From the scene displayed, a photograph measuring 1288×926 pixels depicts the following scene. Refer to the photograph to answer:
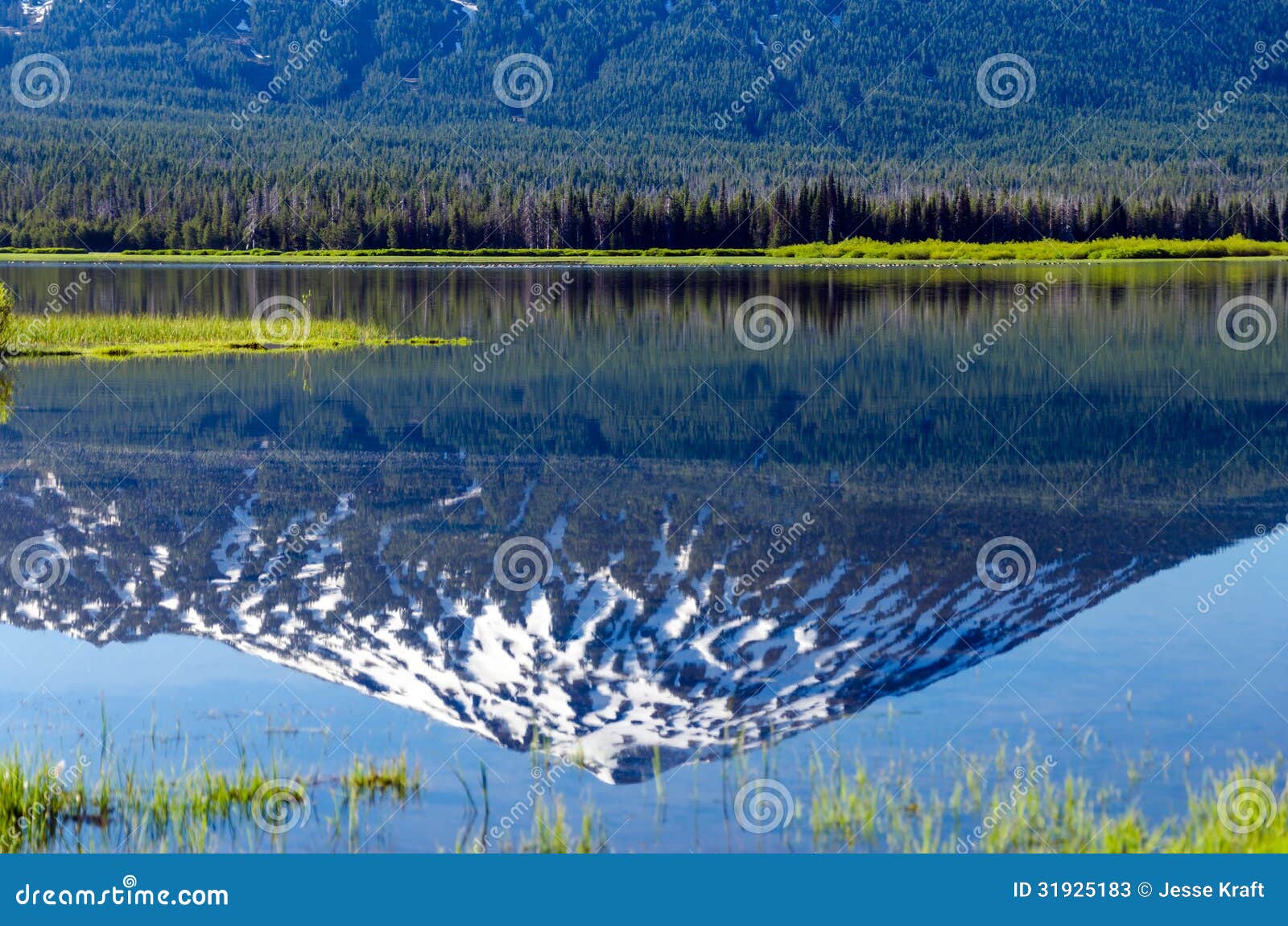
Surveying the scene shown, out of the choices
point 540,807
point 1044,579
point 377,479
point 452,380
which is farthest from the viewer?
point 452,380

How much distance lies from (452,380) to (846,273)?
67.4m

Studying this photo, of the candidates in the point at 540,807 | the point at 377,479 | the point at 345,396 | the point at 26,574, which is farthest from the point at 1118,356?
the point at 540,807

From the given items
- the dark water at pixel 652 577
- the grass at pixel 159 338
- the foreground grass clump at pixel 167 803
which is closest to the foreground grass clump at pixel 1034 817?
the dark water at pixel 652 577

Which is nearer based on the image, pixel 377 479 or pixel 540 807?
pixel 540 807

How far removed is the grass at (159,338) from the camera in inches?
1537

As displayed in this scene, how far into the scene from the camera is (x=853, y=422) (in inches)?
1041

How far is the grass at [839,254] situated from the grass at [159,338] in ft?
274

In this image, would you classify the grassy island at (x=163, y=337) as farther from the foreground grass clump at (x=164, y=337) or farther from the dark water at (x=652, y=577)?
the dark water at (x=652, y=577)

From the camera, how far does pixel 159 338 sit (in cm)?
4081

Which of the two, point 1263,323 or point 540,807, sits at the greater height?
point 1263,323

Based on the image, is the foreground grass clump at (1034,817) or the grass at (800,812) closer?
the foreground grass clump at (1034,817)

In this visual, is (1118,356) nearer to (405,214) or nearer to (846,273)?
(846,273)

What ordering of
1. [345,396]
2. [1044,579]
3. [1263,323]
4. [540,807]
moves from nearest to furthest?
[540,807] < [1044,579] < [345,396] < [1263,323]

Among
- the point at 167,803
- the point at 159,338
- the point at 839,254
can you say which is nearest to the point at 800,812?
the point at 167,803
